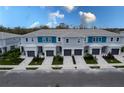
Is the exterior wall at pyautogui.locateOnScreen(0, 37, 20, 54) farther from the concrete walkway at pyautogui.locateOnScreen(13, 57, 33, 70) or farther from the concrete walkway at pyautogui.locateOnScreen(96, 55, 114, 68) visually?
the concrete walkway at pyautogui.locateOnScreen(96, 55, 114, 68)

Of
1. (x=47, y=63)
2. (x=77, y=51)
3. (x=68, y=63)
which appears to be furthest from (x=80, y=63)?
(x=47, y=63)

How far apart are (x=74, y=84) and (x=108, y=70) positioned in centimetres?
460

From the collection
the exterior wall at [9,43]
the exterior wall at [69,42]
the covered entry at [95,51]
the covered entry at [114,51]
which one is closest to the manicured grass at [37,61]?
the exterior wall at [69,42]

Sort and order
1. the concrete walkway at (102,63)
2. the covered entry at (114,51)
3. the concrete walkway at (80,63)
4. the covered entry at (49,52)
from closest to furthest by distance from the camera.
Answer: the concrete walkway at (80,63) < the concrete walkway at (102,63) < the covered entry at (49,52) < the covered entry at (114,51)

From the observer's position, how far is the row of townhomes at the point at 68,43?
18.6m

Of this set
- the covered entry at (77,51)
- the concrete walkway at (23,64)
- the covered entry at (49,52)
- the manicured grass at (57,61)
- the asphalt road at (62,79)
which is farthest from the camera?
the covered entry at (77,51)

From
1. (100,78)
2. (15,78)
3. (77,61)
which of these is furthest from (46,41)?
(100,78)

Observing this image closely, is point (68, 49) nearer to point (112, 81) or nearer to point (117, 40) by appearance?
point (117, 40)

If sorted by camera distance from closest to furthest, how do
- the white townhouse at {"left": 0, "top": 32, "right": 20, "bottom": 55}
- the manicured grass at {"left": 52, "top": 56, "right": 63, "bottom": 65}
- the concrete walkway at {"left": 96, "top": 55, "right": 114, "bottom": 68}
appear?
1. the concrete walkway at {"left": 96, "top": 55, "right": 114, "bottom": 68}
2. the manicured grass at {"left": 52, "top": 56, "right": 63, "bottom": 65}
3. the white townhouse at {"left": 0, "top": 32, "right": 20, "bottom": 55}

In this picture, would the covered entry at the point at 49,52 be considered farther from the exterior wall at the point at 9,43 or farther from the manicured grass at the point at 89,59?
the exterior wall at the point at 9,43

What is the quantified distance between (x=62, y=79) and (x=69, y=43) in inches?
322

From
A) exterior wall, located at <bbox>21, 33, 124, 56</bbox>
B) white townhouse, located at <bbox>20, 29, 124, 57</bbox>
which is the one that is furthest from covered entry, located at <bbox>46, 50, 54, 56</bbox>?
exterior wall, located at <bbox>21, 33, 124, 56</bbox>

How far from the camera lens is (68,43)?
739 inches

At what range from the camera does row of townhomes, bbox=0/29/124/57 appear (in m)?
18.6
